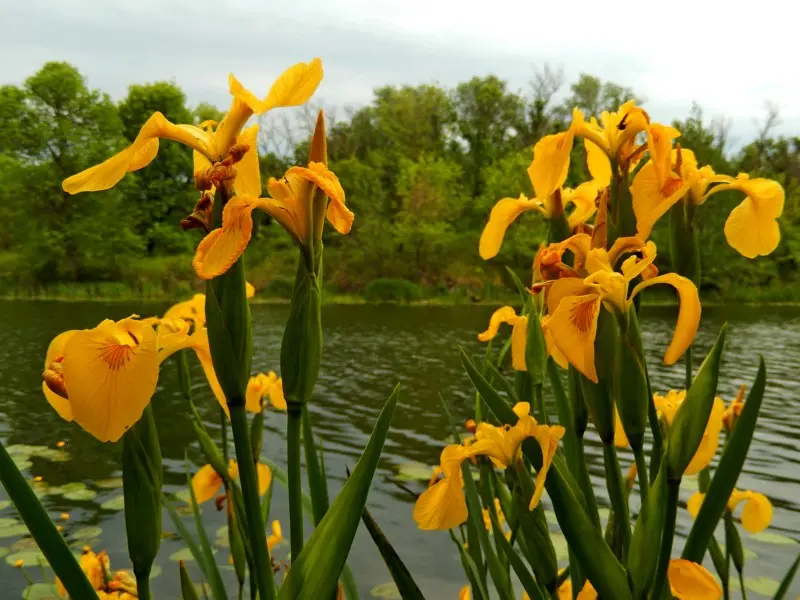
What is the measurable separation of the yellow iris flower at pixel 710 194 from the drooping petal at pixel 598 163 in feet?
0.29

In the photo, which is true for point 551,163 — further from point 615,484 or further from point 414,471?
point 414,471

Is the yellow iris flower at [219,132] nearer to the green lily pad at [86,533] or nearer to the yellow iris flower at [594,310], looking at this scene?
the yellow iris flower at [594,310]

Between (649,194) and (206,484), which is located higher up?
(649,194)

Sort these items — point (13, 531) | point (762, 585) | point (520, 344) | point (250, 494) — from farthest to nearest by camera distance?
1. point (13, 531)
2. point (762, 585)
3. point (520, 344)
4. point (250, 494)

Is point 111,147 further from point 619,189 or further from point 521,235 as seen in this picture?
point 619,189

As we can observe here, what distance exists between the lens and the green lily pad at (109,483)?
3.95 m

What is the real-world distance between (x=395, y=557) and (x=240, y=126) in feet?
1.49

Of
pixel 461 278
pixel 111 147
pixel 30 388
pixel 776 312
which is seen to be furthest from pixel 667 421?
pixel 111 147

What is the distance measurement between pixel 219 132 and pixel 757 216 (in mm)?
643

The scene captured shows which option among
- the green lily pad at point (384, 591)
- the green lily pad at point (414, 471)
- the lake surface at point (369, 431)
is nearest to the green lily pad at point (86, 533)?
the lake surface at point (369, 431)

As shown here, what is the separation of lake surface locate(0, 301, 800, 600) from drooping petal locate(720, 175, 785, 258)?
0.79m

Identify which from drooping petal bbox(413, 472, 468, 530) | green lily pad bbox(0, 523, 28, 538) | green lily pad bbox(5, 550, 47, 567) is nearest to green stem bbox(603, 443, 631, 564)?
drooping petal bbox(413, 472, 468, 530)

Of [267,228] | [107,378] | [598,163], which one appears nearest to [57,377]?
[107,378]

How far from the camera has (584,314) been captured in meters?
0.60
